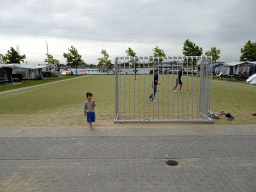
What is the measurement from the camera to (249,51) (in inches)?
1777

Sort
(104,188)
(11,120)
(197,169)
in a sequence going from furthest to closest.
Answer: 1. (11,120)
2. (197,169)
3. (104,188)

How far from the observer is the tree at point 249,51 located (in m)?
44.8

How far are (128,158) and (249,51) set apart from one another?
49.0m

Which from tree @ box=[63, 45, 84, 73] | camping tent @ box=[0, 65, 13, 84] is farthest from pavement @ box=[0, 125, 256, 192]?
tree @ box=[63, 45, 84, 73]

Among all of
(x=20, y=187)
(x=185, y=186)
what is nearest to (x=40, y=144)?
(x=20, y=187)

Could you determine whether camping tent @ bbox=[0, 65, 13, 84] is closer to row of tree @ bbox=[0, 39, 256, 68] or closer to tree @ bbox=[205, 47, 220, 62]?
row of tree @ bbox=[0, 39, 256, 68]

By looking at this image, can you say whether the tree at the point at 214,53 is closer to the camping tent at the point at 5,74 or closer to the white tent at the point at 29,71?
the white tent at the point at 29,71

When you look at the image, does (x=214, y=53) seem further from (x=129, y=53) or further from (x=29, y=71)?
(x=29, y=71)

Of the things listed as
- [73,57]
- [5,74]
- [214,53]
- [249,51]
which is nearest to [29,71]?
[5,74]

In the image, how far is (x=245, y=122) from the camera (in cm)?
750

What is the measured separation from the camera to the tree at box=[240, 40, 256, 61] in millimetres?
44750

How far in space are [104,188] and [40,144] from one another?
8.67ft

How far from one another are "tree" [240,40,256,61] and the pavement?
1776 inches

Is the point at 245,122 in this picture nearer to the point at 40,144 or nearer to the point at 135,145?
the point at 135,145
